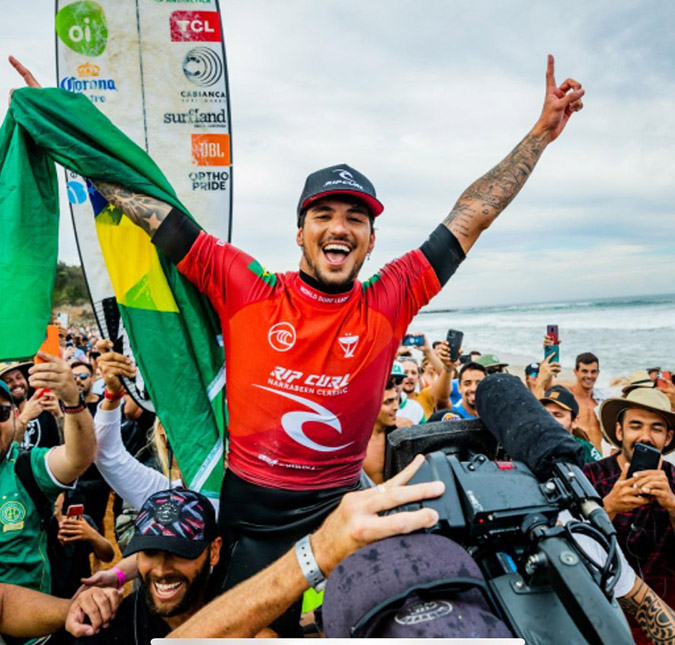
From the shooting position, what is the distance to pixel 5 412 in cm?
249

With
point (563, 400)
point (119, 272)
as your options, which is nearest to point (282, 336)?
point (119, 272)

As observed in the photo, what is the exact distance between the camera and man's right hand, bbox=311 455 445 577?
828mm

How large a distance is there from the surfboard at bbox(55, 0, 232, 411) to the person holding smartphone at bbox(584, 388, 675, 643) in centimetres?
239

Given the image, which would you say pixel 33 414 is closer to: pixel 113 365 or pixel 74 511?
pixel 74 511

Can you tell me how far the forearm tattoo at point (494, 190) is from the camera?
7.63 ft

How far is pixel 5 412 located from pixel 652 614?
3.11m

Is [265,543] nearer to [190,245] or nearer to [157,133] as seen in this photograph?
[190,245]

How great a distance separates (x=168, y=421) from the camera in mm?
2379

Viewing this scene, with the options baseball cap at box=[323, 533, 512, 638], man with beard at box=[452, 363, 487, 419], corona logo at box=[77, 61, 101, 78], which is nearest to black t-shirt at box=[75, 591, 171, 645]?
baseball cap at box=[323, 533, 512, 638]

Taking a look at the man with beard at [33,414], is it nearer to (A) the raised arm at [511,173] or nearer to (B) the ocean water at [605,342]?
(A) the raised arm at [511,173]

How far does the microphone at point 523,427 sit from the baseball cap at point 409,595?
30 cm

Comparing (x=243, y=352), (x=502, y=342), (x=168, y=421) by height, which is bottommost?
(x=502, y=342)

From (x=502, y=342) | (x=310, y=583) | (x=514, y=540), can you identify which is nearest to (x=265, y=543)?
(x=310, y=583)

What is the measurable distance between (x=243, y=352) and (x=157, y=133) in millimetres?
1478
